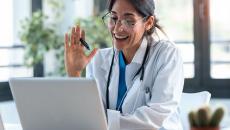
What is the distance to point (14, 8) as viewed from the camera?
4.02m

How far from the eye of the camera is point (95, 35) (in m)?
3.95

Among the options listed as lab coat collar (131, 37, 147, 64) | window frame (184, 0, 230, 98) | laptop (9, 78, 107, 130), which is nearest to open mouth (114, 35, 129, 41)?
lab coat collar (131, 37, 147, 64)

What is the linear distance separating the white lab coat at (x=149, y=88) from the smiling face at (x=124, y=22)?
94mm

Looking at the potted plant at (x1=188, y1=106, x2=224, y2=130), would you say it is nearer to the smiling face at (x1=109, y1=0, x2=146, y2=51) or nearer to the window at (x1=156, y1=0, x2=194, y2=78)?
the smiling face at (x1=109, y1=0, x2=146, y2=51)

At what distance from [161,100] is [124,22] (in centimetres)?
39

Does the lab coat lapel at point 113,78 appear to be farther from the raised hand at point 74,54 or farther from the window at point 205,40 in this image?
the window at point 205,40

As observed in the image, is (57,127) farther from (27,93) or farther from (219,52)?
(219,52)

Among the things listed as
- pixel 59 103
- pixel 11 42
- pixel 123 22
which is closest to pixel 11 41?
pixel 11 42

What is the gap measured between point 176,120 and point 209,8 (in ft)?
6.64

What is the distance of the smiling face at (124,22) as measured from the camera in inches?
77.5

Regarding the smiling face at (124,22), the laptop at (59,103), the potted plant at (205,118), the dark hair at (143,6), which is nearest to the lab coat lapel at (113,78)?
the smiling face at (124,22)

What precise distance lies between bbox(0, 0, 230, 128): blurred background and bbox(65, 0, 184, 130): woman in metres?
1.73

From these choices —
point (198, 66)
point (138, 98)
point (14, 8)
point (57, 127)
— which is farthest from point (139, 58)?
point (14, 8)

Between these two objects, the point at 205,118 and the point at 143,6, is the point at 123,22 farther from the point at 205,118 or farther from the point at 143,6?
the point at 205,118
